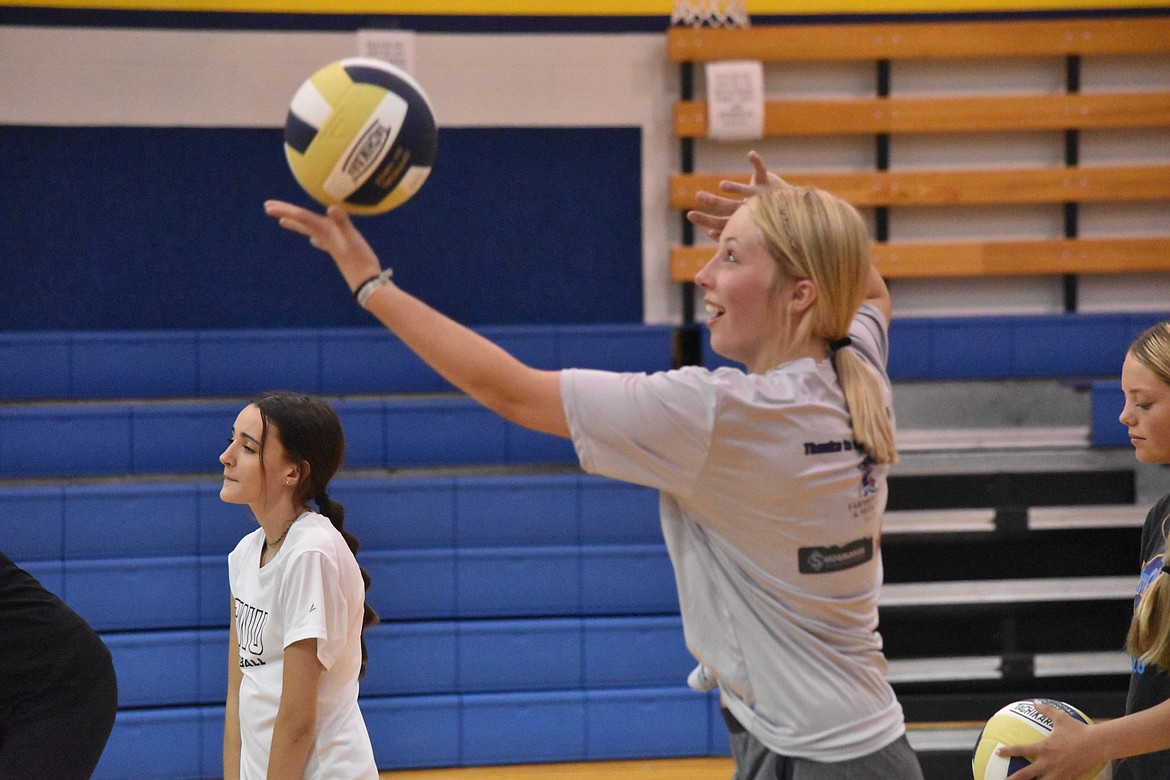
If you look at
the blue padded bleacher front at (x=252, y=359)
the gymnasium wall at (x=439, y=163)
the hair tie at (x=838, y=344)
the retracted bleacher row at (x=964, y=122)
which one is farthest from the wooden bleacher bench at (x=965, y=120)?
the hair tie at (x=838, y=344)

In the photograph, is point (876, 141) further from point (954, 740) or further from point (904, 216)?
point (954, 740)

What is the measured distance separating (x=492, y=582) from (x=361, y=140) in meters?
3.36

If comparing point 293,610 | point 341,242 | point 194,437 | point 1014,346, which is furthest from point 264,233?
point 341,242

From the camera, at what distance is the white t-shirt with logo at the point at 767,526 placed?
4.20 ft

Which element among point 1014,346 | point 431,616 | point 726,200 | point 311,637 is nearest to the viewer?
point 726,200

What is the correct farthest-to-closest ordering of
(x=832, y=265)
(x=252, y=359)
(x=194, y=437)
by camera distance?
(x=252, y=359) < (x=194, y=437) < (x=832, y=265)

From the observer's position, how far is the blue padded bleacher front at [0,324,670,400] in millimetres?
5590

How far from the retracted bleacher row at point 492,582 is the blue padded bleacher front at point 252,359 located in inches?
11.6

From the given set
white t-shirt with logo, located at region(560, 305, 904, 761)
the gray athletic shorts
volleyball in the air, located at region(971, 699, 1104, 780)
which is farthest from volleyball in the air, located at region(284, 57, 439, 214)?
volleyball in the air, located at region(971, 699, 1104, 780)

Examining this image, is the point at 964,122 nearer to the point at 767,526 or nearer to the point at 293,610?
the point at 293,610

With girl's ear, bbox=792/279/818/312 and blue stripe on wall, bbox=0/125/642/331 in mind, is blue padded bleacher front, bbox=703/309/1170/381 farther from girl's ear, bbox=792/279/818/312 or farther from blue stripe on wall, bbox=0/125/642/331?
girl's ear, bbox=792/279/818/312

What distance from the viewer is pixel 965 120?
624cm

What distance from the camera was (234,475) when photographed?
2156 mm

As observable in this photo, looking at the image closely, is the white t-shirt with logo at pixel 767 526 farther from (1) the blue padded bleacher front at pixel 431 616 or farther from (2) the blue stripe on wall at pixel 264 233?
(2) the blue stripe on wall at pixel 264 233
